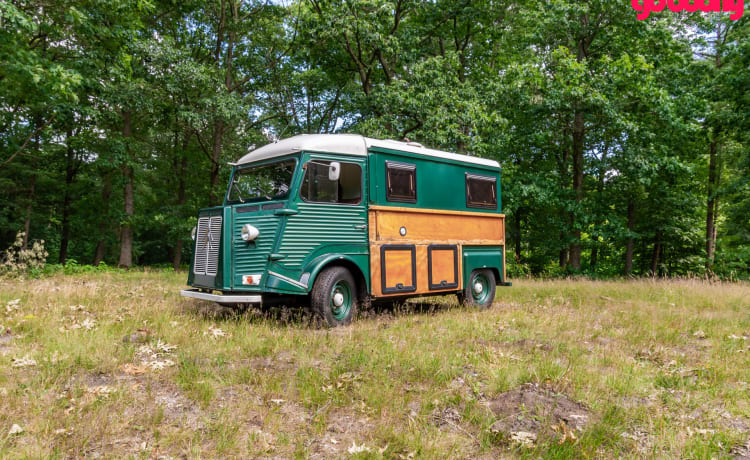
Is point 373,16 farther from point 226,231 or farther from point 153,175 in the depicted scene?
point 153,175

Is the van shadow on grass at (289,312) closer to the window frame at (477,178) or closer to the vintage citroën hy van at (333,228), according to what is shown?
the vintage citroën hy van at (333,228)

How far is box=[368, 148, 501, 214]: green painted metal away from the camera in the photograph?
319 inches

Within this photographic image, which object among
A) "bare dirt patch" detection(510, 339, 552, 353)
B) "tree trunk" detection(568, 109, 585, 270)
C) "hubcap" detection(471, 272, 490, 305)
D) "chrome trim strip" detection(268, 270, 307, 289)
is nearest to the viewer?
"bare dirt patch" detection(510, 339, 552, 353)

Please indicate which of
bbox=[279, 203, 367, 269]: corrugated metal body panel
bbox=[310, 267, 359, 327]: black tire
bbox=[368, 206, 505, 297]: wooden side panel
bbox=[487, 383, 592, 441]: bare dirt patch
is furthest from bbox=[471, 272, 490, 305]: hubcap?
bbox=[487, 383, 592, 441]: bare dirt patch

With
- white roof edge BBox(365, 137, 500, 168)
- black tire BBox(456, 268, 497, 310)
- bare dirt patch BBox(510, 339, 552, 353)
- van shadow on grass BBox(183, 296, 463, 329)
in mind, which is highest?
white roof edge BBox(365, 137, 500, 168)

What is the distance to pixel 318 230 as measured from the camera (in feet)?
24.2

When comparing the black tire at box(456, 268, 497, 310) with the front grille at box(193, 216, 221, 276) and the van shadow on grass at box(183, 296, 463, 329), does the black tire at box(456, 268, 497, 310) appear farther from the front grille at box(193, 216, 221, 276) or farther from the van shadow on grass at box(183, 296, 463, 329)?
the front grille at box(193, 216, 221, 276)

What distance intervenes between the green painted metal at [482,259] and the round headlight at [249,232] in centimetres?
441

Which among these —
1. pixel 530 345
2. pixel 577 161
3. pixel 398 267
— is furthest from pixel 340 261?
pixel 577 161

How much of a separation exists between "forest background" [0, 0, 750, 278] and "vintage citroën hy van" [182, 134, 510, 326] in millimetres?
6949

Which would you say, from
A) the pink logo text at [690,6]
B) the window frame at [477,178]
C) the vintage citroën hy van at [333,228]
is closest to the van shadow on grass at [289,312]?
the vintage citroën hy van at [333,228]

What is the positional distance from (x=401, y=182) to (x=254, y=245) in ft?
9.33

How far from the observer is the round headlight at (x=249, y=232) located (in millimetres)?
7098

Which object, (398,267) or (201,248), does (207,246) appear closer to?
(201,248)
